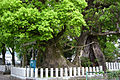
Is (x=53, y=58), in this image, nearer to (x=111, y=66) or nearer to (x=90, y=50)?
(x=90, y=50)

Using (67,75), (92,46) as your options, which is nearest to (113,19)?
(92,46)

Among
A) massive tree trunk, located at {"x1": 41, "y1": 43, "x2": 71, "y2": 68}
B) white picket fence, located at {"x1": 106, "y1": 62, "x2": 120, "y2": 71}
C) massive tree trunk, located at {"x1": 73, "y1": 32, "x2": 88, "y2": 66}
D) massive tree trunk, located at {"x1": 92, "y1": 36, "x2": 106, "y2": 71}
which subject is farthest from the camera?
white picket fence, located at {"x1": 106, "y1": 62, "x2": 120, "y2": 71}

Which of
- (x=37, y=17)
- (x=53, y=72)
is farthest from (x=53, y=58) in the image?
(x=37, y=17)

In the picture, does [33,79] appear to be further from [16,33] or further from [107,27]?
[107,27]

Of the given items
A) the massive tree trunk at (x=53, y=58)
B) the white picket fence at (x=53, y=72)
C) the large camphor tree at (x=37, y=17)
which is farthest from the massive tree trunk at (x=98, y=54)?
the large camphor tree at (x=37, y=17)

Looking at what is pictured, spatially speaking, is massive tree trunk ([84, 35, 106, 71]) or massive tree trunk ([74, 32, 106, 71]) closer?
massive tree trunk ([74, 32, 106, 71])

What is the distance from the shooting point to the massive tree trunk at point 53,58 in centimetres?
1241

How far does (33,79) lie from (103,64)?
23.0 ft

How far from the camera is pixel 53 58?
1263 cm

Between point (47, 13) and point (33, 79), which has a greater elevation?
point (47, 13)

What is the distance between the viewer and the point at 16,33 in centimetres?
1016

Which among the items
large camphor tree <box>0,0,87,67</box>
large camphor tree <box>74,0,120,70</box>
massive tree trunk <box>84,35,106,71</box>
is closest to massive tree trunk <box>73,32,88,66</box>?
large camphor tree <box>74,0,120,70</box>

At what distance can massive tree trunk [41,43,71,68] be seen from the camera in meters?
12.4

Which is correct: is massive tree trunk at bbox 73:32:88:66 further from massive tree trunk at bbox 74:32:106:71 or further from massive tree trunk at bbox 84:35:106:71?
massive tree trunk at bbox 84:35:106:71
